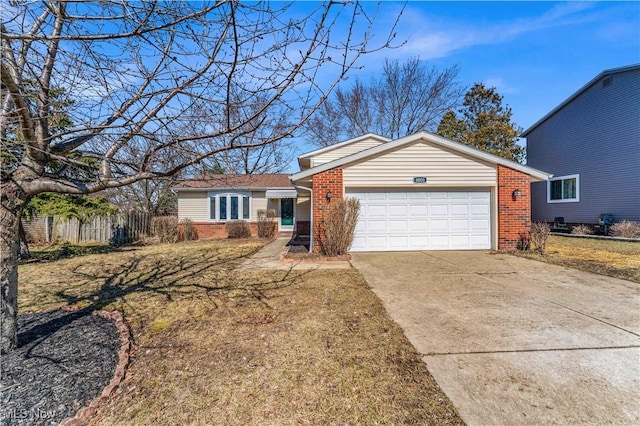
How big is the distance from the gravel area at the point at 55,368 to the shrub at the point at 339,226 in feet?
19.2

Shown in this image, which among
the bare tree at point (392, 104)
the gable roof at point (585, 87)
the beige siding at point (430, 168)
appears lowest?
the beige siding at point (430, 168)

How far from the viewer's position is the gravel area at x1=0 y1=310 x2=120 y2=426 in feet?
7.79

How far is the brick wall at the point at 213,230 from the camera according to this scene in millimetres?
18016

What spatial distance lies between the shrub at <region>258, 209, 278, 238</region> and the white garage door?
8206 mm

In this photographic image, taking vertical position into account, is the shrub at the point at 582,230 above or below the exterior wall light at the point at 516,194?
below

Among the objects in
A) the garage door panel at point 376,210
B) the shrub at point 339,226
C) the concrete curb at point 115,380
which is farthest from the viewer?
the garage door panel at point 376,210

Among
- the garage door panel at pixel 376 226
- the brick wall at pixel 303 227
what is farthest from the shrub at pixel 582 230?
the brick wall at pixel 303 227

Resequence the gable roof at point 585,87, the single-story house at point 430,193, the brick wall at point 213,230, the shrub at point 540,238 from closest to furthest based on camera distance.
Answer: the shrub at point 540,238
the single-story house at point 430,193
the gable roof at point 585,87
the brick wall at point 213,230

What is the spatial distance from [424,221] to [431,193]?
97cm

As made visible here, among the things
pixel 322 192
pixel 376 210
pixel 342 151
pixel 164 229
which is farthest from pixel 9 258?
pixel 342 151

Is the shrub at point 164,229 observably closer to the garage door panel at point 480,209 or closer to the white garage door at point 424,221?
the white garage door at point 424,221

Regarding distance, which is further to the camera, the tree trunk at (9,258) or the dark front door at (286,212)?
the dark front door at (286,212)

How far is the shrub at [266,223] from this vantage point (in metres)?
17.3

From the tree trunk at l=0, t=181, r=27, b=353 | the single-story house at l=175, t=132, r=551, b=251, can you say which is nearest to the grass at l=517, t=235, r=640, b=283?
the single-story house at l=175, t=132, r=551, b=251
